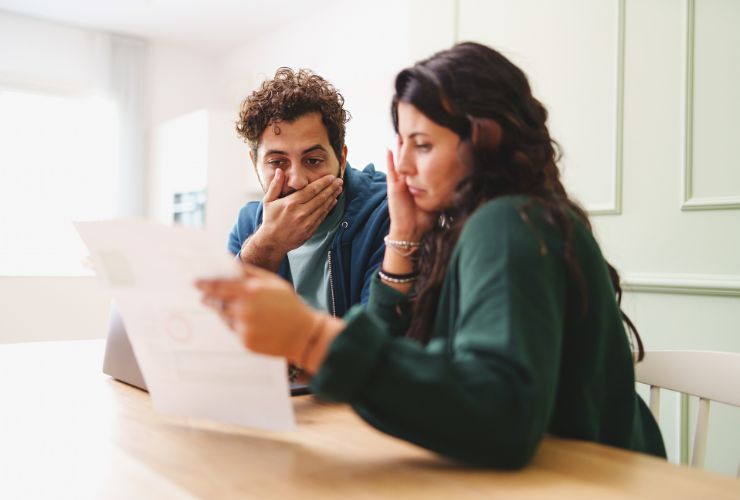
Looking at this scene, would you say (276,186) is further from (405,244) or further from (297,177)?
(405,244)

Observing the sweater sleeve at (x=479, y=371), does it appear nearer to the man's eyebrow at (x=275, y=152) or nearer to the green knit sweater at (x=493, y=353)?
the green knit sweater at (x=493, y=353)

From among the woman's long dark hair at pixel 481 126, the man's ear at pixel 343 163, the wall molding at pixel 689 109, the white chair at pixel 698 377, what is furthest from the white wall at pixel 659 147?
the woman's long dark hair at pixel 481 126

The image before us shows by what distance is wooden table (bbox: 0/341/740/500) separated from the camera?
60 centimetres

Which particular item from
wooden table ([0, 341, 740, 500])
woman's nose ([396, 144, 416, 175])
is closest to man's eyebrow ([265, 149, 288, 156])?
woman's nose ([396, 144, 416, 175])

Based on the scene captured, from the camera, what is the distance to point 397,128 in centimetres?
98

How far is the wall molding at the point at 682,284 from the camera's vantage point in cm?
168

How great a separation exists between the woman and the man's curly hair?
494 mm

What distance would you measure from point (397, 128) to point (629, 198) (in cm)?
118

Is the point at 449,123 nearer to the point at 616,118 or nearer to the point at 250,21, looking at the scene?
the point at 616,118

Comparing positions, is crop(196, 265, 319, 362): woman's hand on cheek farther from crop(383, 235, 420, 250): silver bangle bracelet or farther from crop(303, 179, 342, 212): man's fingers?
crop(303, 179, 342, 212): man's fingers

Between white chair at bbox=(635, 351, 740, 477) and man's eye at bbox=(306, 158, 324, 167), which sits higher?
man's eye at bbox=(306, 158, 324, 167)

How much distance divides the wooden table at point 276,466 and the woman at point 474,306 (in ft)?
0.13

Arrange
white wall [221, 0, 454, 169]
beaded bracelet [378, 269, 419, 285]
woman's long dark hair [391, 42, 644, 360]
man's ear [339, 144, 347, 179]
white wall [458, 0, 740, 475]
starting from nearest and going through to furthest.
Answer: woman's long dark hair [391, 42, 644, 360] < beaded bracelet [378, 269, 419, 285] < man's ear [339, 144, 347, 179] < white wall [458, 0, 740, 475] < white wall [221, 0, 454, 169]

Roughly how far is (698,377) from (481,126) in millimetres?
616
